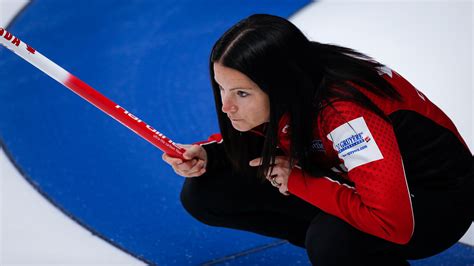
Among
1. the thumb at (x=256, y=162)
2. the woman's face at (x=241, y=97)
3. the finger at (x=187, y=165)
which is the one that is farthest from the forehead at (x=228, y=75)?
the finger at (x=187, y=165)

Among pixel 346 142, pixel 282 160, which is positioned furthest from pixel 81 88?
pixel 346 142

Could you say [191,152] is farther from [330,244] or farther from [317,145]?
[330,244]

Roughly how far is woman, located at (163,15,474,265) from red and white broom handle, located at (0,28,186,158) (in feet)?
0.54

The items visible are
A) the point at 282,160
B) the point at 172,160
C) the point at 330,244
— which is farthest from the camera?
the point at 172,160

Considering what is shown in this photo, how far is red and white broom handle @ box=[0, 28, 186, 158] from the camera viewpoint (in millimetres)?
1537

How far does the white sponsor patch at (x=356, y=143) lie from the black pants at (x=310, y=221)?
0.18m

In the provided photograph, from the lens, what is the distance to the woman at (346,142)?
1394 millimetres

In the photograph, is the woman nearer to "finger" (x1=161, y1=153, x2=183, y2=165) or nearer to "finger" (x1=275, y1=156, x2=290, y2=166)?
"finger" (x1=275, y1=156, x2=290, y2=166)

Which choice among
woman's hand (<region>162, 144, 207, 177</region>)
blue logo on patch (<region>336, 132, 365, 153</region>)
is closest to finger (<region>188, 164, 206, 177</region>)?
woman's hand (<region>162, 144, 207, 177</region>)

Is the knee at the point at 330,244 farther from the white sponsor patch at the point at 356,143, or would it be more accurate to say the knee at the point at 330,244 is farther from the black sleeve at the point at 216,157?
the black sleeve at the point at 216,157

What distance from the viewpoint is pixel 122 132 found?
2.88 meters

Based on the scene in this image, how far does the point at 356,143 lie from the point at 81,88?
66 cm

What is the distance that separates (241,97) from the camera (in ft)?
4.76

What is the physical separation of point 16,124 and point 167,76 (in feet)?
2.53
